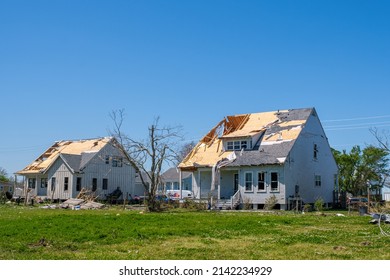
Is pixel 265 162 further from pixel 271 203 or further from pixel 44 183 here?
pixel 44 183

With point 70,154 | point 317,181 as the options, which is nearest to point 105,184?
→ point 70,154

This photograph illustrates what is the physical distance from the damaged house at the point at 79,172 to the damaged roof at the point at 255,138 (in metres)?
9.75

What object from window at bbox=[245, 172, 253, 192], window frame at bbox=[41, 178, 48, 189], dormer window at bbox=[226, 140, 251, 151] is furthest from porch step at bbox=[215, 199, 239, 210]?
window frame at bbox=[41, 178, 48, 189]

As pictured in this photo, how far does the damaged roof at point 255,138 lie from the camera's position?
1597 inches

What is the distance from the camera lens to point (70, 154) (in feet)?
177

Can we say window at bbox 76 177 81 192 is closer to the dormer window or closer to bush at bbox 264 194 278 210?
the dormer window

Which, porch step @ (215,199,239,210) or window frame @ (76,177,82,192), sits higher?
window frame @ (76,177,82,192)

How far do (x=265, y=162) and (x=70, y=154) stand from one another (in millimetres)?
24217

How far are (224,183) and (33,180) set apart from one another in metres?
26.5

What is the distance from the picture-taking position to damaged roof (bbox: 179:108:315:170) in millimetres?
40562

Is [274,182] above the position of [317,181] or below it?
below

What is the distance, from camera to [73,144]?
6025cm
